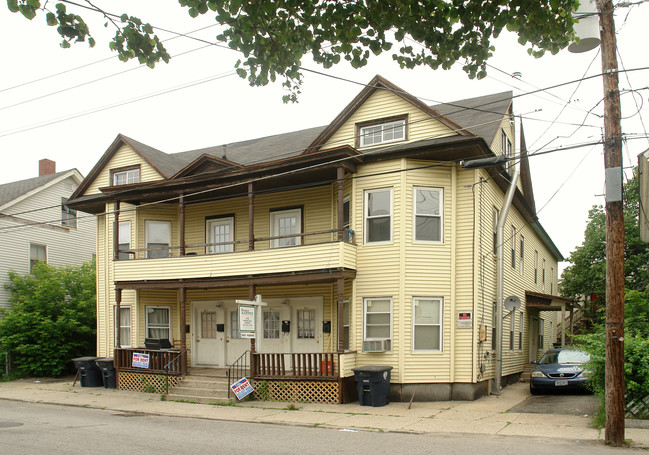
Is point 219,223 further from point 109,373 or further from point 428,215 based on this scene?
point 428,215

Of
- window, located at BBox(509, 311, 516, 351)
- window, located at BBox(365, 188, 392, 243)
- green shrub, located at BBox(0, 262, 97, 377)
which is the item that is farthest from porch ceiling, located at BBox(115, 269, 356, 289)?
window, located at BBox(509, 311, 516, 351)

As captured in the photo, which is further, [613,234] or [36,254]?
[36,254]

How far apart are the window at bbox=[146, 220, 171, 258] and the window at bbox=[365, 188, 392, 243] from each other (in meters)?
7.96

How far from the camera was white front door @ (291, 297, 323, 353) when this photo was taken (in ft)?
60.4

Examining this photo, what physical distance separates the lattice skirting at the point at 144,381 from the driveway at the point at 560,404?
9.74 m

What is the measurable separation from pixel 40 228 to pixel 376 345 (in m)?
19.1

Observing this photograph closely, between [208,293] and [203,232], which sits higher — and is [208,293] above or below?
below

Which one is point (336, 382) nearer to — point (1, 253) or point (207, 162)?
point (207, 162)

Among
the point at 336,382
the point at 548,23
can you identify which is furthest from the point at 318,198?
the point at 548,23

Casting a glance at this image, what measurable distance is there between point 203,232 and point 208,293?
6.86 ft

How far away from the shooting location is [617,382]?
10.2 m

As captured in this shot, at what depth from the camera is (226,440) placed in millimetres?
10461

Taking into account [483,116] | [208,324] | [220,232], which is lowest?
[208,324]

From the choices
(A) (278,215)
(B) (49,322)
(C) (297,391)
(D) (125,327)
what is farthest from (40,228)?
(C) (297,391)
